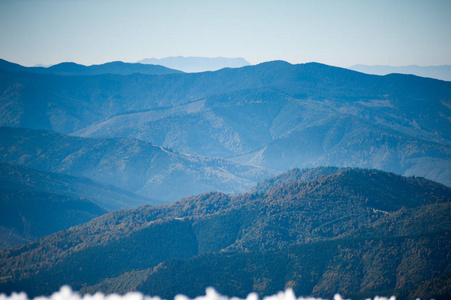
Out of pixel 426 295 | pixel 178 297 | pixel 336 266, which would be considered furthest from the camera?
pixel 336 266

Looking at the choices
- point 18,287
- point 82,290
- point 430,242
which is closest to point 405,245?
point 430,242

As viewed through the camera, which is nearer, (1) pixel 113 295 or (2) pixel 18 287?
(1) pixel 113 295

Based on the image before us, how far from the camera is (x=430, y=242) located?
184 metres

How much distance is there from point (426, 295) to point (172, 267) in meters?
83.2

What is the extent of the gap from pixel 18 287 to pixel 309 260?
100322 millimetres

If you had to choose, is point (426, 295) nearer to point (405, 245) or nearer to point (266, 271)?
point (405, 245)

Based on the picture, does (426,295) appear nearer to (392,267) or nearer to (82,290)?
(392,267)

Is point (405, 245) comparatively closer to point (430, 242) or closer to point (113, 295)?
point (430, 242)

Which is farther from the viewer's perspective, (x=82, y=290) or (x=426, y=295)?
(x=82, y=290)

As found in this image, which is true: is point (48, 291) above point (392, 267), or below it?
below

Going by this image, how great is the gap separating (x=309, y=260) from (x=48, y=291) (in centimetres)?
8968

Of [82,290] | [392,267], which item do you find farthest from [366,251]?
[82,290]

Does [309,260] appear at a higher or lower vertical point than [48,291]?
higher

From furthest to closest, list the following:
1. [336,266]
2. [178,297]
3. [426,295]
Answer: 1. [336,266]
2. [178,297]
3. [426,295]
